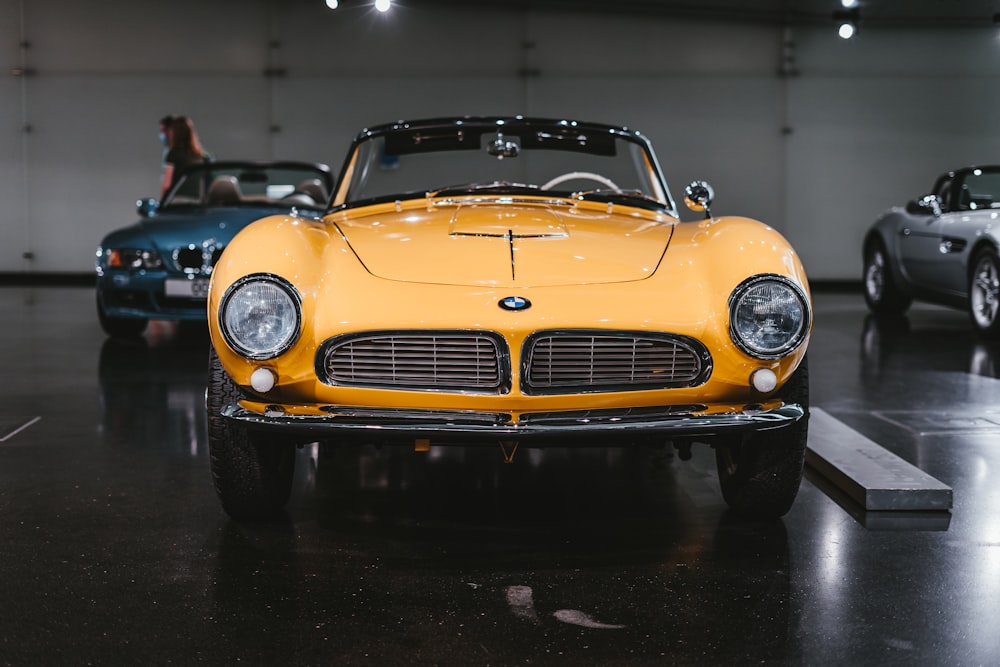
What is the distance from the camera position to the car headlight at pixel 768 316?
291cm

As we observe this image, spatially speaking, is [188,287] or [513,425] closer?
[513,425]

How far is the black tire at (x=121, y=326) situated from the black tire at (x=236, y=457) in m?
4.84

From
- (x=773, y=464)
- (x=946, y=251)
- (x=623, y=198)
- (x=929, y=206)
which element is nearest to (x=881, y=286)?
(x=929, y=206)

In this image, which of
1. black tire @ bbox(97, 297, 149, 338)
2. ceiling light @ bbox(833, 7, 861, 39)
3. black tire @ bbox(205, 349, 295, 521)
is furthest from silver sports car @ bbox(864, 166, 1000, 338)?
black tire @ bbox(205, 349, 295, 521)

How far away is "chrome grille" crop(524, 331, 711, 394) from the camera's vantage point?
9.41 ft

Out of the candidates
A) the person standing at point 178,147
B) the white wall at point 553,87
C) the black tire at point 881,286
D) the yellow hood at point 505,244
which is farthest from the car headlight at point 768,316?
the white wall at point 553,87

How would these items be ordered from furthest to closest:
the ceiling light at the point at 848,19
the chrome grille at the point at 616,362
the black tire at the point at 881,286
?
the ceiling light at the point at 848,19 < the black tire at the point at 881,286 < the chrome grille at the point at 616,362

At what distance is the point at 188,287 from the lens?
696 centimetres

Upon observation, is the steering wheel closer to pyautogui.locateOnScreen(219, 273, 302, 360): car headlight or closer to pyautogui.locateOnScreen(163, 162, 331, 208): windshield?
pyautogui.locateOnScreen(219, 273, 302, 360): car headlight

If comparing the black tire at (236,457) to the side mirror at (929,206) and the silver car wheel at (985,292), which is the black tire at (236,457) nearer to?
the silver car wheel at (985,292)

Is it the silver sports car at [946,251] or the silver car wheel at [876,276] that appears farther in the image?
the silver car wheel at [876,276]

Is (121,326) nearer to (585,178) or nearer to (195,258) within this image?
(195,258)

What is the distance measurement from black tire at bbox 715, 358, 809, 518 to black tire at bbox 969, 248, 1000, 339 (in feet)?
17.0

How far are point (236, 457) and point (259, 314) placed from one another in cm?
44
